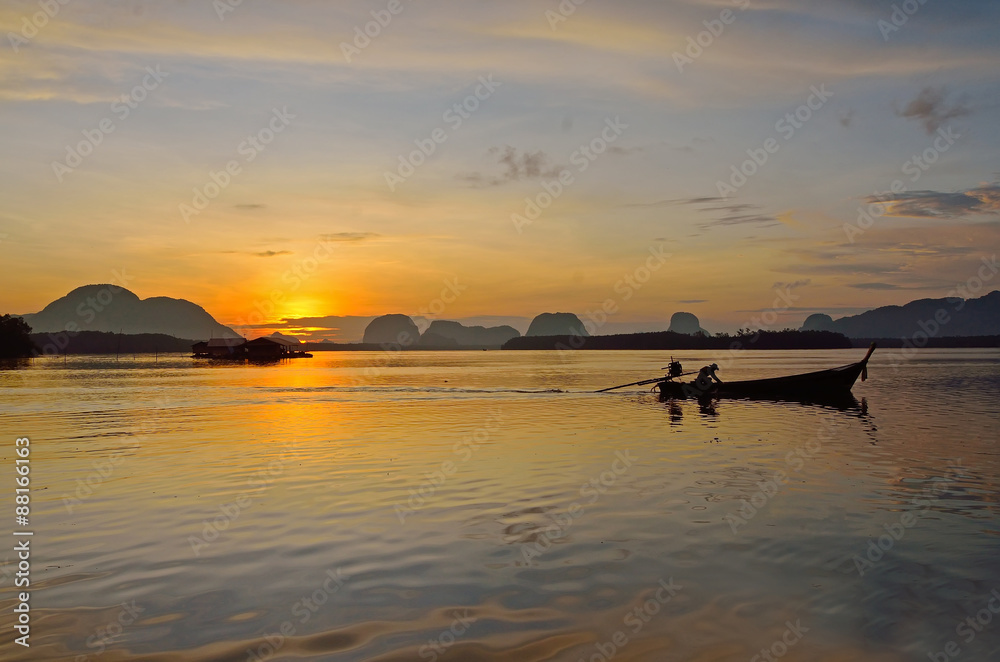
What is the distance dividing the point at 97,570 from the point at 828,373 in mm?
47298

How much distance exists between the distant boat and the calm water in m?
19.2

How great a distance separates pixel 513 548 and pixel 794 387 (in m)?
40.5

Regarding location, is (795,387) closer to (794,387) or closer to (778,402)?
(794,387)

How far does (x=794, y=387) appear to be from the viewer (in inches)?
1868

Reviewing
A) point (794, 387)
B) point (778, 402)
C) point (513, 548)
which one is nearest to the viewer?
point (513, 548)

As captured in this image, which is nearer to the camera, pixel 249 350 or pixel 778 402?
pixel 778 402

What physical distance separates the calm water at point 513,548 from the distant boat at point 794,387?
19167 millimetres

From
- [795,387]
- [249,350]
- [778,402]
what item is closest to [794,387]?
[795,387]

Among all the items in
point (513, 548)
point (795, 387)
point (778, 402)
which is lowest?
point (778, 402)

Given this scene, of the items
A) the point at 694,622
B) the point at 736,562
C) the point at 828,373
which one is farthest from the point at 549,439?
the point at 828,373

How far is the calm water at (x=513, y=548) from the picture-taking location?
873 cm

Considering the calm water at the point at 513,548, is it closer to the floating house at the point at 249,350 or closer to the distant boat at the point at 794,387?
the distant boat at the point at 794,387

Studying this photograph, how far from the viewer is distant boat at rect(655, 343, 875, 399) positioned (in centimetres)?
4750

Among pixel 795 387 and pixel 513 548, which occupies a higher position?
pixel 795 387
